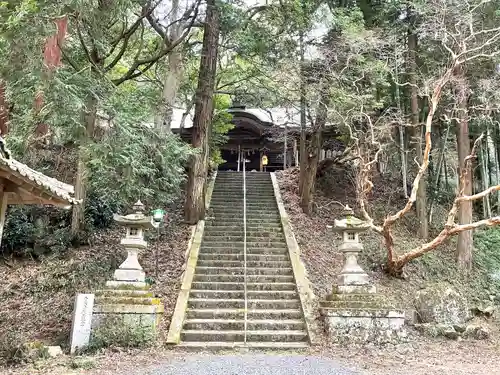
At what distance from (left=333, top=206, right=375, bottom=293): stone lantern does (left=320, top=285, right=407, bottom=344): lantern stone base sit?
25 cm

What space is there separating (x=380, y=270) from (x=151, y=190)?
599 cm

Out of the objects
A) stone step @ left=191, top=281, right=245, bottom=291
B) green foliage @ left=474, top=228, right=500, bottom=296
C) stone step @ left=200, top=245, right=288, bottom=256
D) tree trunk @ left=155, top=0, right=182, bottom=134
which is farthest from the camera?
tree trunk @ left=155, top=0, right=182, bottom=134

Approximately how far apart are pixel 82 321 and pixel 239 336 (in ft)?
8.21

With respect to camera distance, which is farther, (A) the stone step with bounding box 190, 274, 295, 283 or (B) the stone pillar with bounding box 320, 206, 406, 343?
(A) the stone step with bounding box 190, 274, 295, 283

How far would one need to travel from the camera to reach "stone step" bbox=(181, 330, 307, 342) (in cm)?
720

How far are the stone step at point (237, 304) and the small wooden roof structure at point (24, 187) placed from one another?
3496 millimetres

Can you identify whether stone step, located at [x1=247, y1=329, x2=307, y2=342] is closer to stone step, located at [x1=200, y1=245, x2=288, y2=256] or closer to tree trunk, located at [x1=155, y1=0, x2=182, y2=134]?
stone step, located at [x1=200, y1=245, x2=288, y2=256]

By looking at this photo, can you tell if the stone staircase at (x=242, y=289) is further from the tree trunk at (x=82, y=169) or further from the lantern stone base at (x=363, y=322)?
the tree trunk at (x=82, y=169)

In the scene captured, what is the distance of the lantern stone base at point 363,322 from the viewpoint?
7.14 meters

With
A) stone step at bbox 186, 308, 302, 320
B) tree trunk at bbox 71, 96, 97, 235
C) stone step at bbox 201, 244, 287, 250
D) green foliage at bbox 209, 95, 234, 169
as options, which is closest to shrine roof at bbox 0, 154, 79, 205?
tree trunk at bbox 71, 96, 97, 235

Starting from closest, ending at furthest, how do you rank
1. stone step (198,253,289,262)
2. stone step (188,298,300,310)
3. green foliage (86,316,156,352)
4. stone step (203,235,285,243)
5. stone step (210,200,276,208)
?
green foliage (86,316,156,352)
stone step (188,298,300,310)
stone step (198,253,289,262)
stone step (203,235,285,243)
stone step (210,200,276,208)

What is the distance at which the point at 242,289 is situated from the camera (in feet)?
27.9

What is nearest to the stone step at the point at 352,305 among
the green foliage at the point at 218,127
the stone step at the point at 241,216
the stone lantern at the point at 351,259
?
the stone lantern at the point at 351,259

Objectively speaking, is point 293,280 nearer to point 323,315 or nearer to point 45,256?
point 323,315
